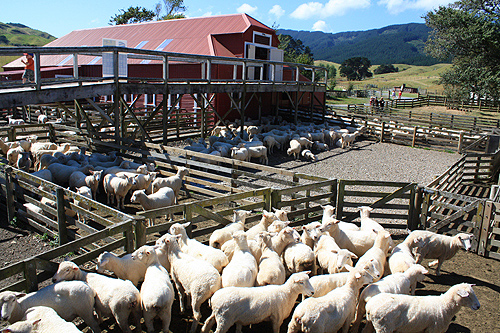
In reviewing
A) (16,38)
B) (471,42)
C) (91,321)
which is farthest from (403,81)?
(16,38)

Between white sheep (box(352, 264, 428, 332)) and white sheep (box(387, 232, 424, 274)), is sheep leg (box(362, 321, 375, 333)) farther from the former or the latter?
white sheep (box(387, 232, 424, 274))

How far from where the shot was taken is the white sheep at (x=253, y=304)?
15.7ft

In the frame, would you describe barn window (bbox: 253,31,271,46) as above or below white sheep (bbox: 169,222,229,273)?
above

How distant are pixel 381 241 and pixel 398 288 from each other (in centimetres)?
134

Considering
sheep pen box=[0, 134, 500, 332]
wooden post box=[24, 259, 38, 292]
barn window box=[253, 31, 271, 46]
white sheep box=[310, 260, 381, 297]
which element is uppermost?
barn window box=[253, 31, 271, 46]

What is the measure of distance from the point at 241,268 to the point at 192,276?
28.8 inches

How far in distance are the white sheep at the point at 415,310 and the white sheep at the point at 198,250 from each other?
2.33 meters

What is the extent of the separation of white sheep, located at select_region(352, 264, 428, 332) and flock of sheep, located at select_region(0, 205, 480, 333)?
14mm

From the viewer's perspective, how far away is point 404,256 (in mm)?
6590

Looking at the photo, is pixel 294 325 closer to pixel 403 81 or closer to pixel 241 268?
pixel 241 268

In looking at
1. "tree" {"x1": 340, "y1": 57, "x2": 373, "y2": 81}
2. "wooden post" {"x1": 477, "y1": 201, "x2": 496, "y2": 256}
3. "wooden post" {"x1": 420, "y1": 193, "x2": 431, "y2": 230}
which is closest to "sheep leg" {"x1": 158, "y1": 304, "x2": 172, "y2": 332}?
"wooden post" {"x1": 420, "y1": 193, "x2": 431, "y2": 230}

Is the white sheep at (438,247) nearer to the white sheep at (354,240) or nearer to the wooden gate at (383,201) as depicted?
the white sheep at (354,240)

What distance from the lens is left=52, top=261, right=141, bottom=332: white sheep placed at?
4.82 meters

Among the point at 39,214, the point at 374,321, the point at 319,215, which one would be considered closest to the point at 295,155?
the point at 319,215
